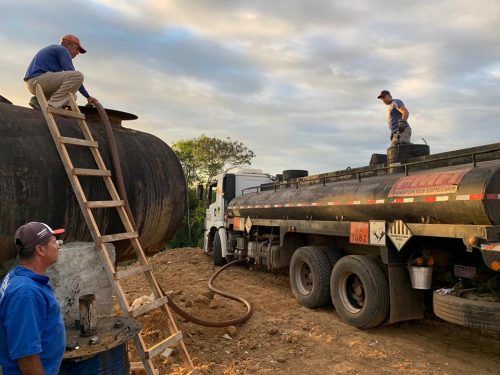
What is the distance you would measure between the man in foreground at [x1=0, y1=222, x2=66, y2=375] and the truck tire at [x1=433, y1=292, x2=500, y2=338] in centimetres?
422

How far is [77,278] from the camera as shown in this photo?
12.9 feet

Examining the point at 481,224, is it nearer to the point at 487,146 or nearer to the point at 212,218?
the point at 487,146

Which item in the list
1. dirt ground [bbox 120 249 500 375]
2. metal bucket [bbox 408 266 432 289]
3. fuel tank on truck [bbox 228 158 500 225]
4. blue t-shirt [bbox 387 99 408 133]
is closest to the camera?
fuel tank on truck [bbox 228 158 500 225]

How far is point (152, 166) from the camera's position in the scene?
16.5ft

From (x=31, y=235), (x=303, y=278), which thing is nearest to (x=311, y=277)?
(x=303, y=278)

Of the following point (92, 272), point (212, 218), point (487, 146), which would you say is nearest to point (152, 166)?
point (92, 272)

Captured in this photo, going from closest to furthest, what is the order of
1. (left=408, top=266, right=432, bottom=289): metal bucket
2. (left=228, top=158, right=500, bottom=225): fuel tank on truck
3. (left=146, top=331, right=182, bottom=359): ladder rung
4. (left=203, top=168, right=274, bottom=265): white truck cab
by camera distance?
1. (left=146, top=331, right=182, bottom=359): ladder rung
2. (left=228, top=158, right=500, bottom=225): fuel tank on truck
3. (left=408, top=266, right=432, bottom=289): metal bucket
4. (left=203, top=168, right=274, bottom=265): white truck cab

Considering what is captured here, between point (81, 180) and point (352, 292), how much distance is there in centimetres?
476

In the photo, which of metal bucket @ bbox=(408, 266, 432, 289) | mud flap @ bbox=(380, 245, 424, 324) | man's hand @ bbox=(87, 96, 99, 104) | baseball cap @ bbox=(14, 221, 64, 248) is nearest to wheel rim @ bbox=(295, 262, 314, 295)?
mud flap @ bbox=(380, 245, 424, 324)

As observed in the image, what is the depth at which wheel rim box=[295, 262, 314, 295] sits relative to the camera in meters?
8.20

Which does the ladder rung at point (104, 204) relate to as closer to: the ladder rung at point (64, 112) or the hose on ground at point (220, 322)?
the ladder rung at point (64, 112)

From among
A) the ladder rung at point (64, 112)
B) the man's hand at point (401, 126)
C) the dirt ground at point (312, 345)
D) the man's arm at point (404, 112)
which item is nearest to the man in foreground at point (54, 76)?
the ladder rung at point (64, 112)

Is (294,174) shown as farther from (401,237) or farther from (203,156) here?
(203,156)

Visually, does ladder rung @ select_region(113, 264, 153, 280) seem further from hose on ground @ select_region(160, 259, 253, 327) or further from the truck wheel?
the truck wheel
